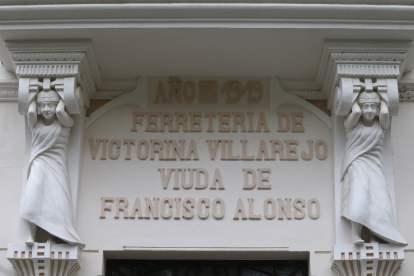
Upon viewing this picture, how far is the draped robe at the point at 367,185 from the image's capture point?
6469 mm

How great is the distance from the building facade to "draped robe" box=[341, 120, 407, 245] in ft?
0.04

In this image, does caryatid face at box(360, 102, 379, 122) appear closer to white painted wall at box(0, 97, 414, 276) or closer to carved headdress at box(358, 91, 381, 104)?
carved headdress at box(358, 91, 381, 104)

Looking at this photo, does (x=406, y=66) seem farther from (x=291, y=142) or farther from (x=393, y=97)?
(x=291, y=142)

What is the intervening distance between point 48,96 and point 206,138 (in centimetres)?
140

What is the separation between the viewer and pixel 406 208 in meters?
6.90

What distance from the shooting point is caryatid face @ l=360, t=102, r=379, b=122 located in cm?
674

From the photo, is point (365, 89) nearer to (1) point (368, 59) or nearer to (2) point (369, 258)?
(1) point (368, 59)

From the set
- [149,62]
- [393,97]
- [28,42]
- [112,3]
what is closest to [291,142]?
[393,97]

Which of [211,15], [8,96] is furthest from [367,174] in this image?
[8,96]

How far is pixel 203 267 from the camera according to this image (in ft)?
23.1

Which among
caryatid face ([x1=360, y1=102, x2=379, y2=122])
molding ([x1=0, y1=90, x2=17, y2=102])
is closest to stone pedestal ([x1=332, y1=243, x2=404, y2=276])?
caryatid face ([x1=360, y1=102, x2=379, y2=122])

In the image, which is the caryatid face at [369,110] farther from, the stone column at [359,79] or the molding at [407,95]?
the molding at [407,95]

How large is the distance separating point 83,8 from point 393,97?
2.61 meters

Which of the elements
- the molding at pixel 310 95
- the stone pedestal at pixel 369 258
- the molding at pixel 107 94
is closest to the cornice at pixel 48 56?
the molding at pixel 107 94
